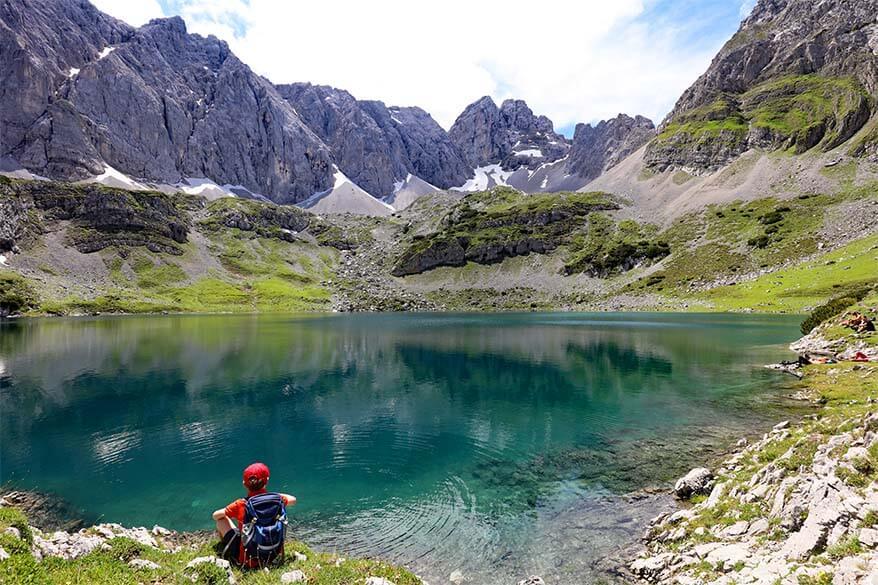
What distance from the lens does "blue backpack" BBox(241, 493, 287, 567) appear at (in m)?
11.7

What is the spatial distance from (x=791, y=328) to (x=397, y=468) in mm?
89830

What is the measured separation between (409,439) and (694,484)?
1645 centimetres

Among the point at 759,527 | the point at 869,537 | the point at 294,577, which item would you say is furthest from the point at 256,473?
the point at 759,527

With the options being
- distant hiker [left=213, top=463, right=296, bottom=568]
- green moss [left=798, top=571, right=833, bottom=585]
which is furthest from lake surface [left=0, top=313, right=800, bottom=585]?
green moss [left=798, top=571, right=833, bottom=585]

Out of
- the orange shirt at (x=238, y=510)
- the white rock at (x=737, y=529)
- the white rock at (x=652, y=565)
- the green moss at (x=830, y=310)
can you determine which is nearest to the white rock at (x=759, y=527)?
the white rock at (x=737, y=529)

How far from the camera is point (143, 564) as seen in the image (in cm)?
1148

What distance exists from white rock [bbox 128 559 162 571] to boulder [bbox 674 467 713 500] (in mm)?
19498

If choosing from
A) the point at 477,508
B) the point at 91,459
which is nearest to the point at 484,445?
the point at 477,508

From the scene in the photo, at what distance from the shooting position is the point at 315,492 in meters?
21.2

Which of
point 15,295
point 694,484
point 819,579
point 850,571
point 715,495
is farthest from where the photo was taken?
point 15,295

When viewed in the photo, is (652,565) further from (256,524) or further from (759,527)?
(256,524)

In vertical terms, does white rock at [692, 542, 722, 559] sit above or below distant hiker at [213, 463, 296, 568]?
below

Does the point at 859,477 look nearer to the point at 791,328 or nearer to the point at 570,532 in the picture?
the point at 570,532

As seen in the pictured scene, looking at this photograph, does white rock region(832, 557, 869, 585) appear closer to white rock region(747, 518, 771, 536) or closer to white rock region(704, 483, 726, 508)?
white rock region(747, 518, 771, 536)
